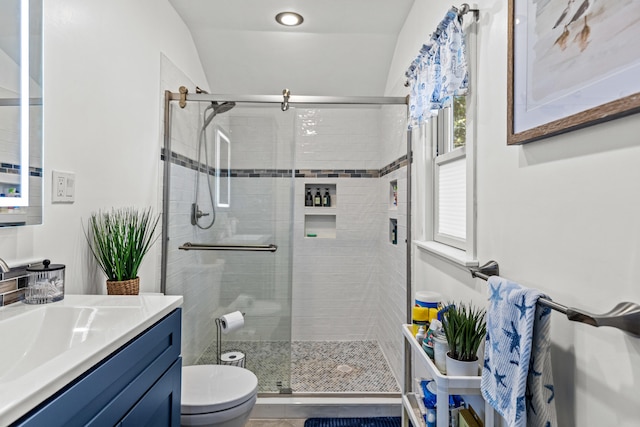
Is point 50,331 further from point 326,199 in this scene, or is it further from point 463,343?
point 326,199

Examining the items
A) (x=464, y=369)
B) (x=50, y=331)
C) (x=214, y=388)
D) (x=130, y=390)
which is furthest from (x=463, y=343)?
(x=50, y=331)

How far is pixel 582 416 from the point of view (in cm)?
83

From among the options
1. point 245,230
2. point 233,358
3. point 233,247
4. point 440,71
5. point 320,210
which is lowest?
point 233,358

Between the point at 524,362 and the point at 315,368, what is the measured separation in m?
2.15

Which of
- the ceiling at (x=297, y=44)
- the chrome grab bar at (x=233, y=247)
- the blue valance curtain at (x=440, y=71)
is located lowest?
the chrome grab bar at (x=233, y=247)

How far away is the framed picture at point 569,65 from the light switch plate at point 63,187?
1605 mm

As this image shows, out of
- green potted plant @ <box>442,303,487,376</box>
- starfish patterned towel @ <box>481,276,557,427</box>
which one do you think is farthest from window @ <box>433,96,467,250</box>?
starfish patterned towel @ <box>481,276,557,427</box>

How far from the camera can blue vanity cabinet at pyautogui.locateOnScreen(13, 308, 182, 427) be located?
724 millimetres

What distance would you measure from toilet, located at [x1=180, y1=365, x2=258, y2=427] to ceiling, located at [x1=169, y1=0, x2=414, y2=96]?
90.6 inches

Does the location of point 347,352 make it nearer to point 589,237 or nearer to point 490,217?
point 490,217

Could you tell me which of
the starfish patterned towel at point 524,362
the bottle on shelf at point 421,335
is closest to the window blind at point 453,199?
the bottle on shelf at point 421,335

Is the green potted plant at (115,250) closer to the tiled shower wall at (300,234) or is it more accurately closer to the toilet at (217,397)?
the toilet at (217,397)

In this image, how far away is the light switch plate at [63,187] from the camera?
135 cm

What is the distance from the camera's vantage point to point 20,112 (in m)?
1.16
